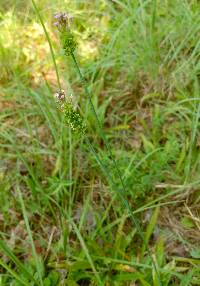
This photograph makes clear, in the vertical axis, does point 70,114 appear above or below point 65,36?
below

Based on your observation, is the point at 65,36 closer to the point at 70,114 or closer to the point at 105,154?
the point at 70,114

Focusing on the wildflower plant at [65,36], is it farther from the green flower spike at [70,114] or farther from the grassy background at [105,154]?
the grassy background at [105,154]

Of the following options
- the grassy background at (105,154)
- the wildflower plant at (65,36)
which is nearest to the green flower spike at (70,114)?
the wildflower plant at (65,36)

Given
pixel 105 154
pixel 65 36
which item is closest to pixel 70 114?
pixel 65 36

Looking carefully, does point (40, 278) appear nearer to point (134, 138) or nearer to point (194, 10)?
point (134, 138)

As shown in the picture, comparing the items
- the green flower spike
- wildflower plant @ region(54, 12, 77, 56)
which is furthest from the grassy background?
wildflower plant @ region(54, 12, 77, 56)

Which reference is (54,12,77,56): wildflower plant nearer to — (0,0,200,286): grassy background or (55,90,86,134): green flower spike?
(55,90,86,134): green flower spike

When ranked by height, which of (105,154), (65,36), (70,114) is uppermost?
(65,36)

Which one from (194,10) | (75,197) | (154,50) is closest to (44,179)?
(75,197)

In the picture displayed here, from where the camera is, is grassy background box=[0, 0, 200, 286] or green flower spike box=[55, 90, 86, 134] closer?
green flower spike box=[55, 90, 86, 134]
